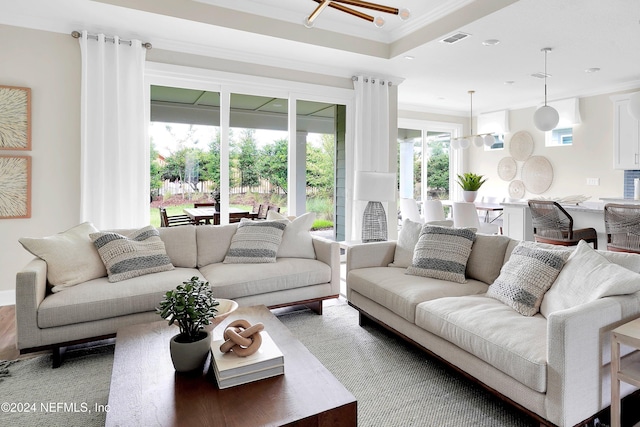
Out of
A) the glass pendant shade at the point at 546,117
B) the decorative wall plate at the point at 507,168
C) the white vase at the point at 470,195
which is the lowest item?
the white vase at the point at 470,195

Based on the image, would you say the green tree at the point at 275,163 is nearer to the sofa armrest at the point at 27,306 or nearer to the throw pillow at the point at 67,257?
the throw pillow at the point at 67,257

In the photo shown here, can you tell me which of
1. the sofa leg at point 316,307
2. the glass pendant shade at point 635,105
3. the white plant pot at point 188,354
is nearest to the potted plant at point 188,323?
the white plant pot at point 188,354

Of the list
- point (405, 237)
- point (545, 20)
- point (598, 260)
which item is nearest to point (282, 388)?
point (598, 260)

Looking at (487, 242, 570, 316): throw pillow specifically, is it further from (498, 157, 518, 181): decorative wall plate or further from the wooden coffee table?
(498, 157, 518, 181): decorative wall plate

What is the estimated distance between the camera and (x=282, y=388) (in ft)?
4.91

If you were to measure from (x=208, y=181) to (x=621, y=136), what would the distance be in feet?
20.3

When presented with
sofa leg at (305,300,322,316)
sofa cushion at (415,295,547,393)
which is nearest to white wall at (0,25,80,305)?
sofa leg at (305,300,322,316)

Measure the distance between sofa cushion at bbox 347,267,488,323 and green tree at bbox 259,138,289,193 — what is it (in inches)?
92.2

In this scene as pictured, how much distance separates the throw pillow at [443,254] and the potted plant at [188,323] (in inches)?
66.2

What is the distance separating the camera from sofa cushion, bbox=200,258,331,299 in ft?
9.55

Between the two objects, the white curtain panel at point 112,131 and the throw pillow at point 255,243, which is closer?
the throw pillow at point 255,243

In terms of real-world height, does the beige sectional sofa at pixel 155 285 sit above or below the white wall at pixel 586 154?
below

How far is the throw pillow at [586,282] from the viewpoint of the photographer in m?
1.74

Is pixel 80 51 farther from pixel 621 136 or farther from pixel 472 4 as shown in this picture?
pixel 621 136
